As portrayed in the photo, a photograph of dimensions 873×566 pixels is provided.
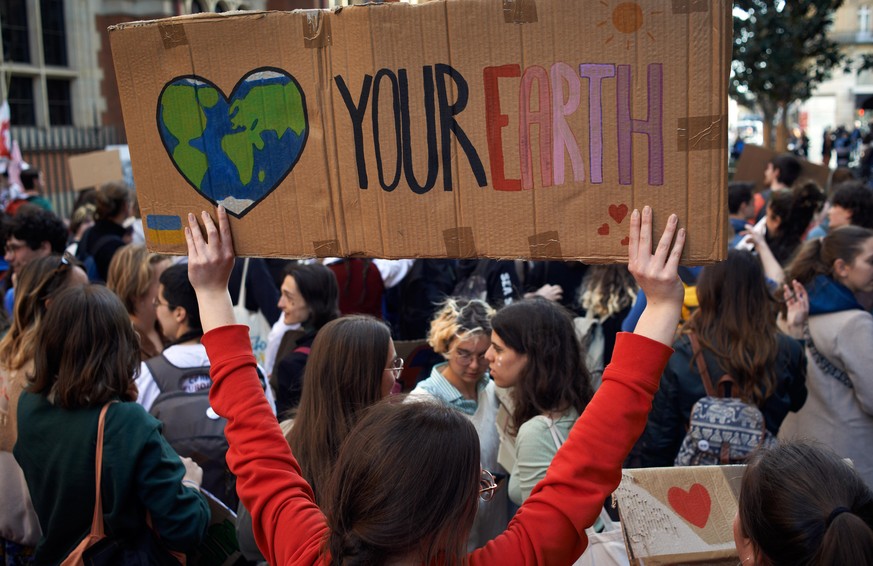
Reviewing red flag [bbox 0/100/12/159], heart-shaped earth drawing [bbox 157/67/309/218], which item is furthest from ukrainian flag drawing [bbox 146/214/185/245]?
red flag [bbox 0/100/12/159]

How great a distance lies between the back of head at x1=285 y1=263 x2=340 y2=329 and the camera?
4.33 m

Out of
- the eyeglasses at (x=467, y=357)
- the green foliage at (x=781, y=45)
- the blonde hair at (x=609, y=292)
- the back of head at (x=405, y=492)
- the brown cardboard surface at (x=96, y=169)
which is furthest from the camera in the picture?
the green foliage at (x=781, y=45)

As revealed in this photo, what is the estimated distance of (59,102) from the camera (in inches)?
686

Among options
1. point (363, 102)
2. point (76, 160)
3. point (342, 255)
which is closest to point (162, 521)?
point (342, 255)

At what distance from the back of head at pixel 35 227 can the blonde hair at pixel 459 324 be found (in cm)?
284

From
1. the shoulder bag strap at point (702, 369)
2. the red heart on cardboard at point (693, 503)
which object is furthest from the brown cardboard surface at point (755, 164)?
the red heart on cardboard at point (693, 503)

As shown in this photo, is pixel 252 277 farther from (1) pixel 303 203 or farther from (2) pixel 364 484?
(2) pixel 364 484

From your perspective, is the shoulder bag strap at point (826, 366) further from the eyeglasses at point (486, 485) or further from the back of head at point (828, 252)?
the eyeglasses at point (486, 485)

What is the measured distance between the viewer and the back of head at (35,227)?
5.13 m

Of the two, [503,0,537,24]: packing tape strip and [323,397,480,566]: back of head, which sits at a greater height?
[503,0,537,24]: packing tape strip

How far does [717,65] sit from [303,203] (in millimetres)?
944

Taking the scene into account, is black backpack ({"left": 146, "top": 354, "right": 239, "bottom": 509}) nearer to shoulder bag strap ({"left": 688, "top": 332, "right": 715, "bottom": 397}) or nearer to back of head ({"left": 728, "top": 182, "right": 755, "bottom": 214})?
shoulder bag strap ({"left": 688, "top": 332, "right": 715, "bottom": 397})

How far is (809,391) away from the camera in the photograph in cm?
382

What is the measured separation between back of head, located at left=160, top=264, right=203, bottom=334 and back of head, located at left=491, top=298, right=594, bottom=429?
1.35 meters
